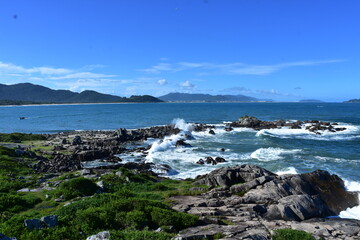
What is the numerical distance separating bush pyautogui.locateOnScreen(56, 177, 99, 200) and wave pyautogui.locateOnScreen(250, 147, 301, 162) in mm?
26589

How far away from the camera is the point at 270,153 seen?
41.6m

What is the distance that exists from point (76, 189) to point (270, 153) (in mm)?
32731

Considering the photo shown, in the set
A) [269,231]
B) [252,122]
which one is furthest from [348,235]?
[252,122]

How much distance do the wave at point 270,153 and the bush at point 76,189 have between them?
87.2 feet

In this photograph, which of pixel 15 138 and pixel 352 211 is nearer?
pixel 352 211

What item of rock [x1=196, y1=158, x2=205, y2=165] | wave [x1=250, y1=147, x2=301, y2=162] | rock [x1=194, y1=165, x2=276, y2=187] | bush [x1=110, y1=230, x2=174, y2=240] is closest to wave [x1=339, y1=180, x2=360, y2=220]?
rock [x1=194, y1=165, x2=276, y2=187]

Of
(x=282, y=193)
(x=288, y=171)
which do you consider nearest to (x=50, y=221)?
(x=282, y=193)

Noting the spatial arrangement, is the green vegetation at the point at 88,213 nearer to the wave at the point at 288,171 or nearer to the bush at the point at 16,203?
the bush at the point at 16,203

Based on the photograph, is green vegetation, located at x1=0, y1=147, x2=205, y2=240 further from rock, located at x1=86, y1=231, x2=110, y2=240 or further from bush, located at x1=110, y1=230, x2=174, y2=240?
rock, located at x1=86, y1=231, x2=110, y2=240

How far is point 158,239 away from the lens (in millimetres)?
9930

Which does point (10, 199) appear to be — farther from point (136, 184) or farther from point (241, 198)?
point (241, 198)

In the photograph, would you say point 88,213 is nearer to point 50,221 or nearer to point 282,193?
point 50,221

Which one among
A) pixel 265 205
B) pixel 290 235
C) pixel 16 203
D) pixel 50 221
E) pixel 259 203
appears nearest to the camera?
pixel 50 221

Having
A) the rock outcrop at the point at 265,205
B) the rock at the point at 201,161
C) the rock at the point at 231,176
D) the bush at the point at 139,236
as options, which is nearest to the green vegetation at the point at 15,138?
the rock at the point at 201,161
